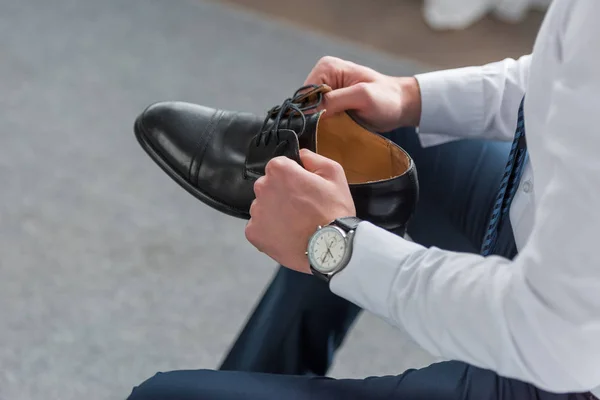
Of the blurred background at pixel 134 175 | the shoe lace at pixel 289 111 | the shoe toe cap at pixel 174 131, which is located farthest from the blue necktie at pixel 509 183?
the blurred background at pixel 134 175

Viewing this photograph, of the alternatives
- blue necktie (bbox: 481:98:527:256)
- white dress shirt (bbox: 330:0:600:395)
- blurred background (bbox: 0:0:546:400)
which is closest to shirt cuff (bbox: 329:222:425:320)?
white dress shirt (bbox: 330:0:600:395)

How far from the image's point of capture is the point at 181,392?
0.68m

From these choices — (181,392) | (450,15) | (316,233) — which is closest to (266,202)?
(316,233)

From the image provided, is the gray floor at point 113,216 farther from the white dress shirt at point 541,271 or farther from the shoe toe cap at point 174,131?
the white dress shirt at point 541,271

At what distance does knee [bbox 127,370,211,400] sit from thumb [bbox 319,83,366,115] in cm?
32

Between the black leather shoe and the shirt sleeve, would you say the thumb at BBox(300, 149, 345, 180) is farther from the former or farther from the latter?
the shirt sleeve

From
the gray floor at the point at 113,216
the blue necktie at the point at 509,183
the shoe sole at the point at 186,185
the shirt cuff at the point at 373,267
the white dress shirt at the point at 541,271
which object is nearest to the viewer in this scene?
the white dress shirt at the point at 541,271

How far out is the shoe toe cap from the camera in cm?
87

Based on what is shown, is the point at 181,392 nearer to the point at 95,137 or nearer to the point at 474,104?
the point at 474,104

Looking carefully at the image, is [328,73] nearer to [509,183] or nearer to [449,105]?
[449,105]

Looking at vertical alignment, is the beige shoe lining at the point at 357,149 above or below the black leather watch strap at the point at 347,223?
below

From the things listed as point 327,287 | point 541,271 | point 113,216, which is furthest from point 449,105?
point 113,216

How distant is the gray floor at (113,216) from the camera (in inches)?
44.6

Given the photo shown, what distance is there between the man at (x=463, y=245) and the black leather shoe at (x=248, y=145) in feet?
0.13
